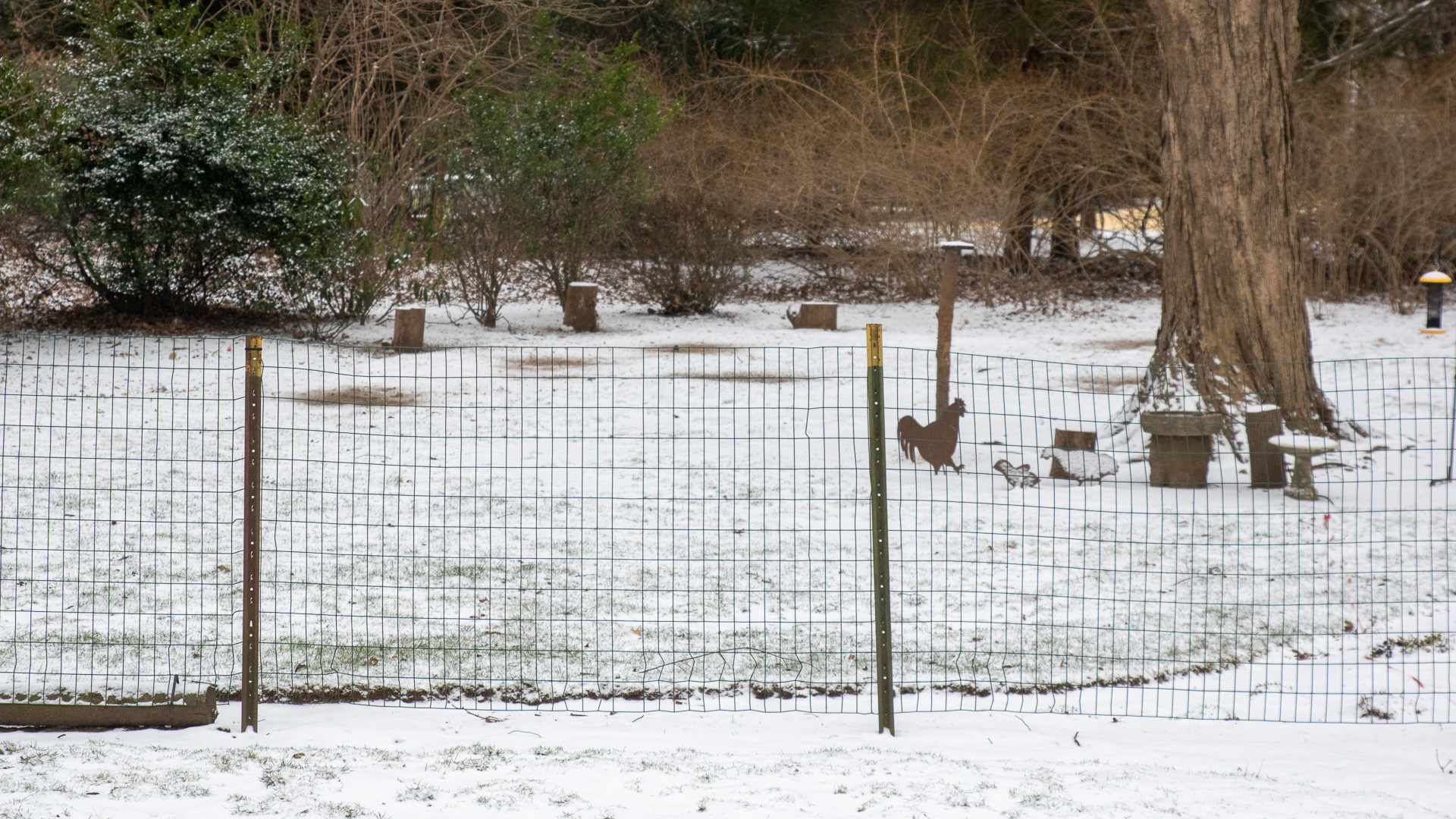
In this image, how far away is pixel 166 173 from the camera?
39.0ft

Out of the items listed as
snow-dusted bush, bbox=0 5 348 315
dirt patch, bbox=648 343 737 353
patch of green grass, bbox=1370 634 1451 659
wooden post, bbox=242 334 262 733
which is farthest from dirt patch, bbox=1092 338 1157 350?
wooden post, bbox=242 334 262 733

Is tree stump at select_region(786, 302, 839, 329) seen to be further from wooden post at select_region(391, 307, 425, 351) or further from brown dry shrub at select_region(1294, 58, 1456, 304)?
brown dry shrub at select_region(1294, 58, 1456, 304)

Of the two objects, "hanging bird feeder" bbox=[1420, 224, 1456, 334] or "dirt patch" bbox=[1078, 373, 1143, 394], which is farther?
"dirt patch" bbox=[1078, 373, 1143, 394]

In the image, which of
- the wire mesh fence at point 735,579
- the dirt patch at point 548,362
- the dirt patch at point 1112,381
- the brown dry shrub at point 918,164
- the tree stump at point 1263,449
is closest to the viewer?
the wire mesh fence at point 735,579

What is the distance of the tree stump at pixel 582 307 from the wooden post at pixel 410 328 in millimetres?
2279

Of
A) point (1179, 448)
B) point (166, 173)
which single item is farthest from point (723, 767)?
point (166, 173)

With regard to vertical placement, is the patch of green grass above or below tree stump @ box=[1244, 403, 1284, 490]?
below

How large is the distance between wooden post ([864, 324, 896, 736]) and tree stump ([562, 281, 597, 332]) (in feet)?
33.8

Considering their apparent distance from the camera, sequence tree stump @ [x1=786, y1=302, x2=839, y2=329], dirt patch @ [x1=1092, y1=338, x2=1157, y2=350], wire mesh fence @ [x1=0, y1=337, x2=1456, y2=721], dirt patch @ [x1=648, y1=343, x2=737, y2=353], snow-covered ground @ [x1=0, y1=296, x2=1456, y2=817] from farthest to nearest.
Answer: tree stump @ [x1=786, y1=302, x2=839, y2=329] < dirt patch @ [x1=1092, y1=338, x2=1157, y2=350] < dirt patch @ [x1=648, y1=343, x2=737, y2=353] < wire mesh fence @ [x1=0, y1=337, x2=1456, y2=721] < snow-covered ground @ [x1=0, y1=296, x2=1456, y2=817]

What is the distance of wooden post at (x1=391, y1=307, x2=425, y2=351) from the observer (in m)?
12.2

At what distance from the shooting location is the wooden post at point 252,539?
4.11 metres

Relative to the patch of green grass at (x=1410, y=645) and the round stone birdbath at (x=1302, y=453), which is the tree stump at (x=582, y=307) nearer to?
the round stone birdbath at (x=1302, y=453)

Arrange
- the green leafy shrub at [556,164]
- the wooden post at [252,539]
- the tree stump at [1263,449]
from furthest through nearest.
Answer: the green leafy shrub at [556,164] < the tree stump at [1263,449] < the wooden post at [252,539]

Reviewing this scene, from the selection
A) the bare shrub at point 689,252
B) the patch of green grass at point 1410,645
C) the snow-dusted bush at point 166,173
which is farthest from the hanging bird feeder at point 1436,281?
the snow-dusted bush at point 166,173
